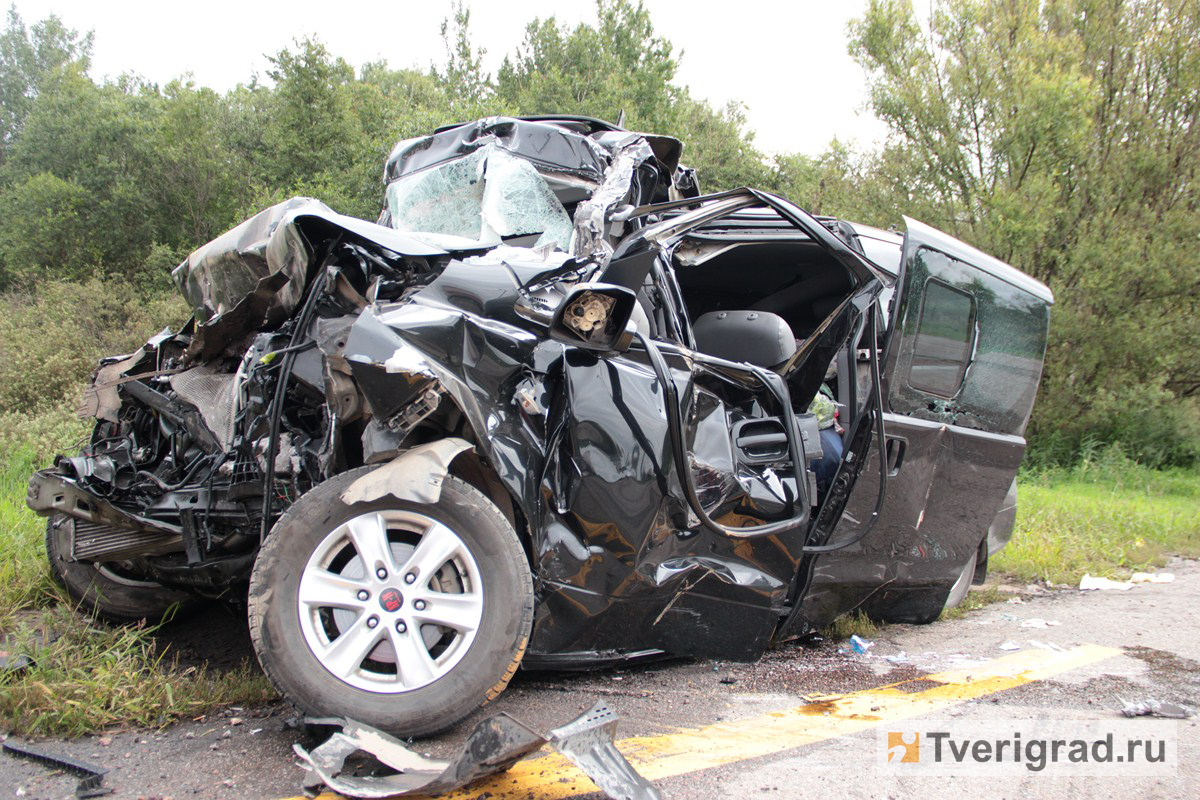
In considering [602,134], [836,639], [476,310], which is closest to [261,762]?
[476,310]

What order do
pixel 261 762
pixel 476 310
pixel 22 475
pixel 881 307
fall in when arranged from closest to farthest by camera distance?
pixel 261 762
pixel 476 310
pixel 881 307
pixel 22 475

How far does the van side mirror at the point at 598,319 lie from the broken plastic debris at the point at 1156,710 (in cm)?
226

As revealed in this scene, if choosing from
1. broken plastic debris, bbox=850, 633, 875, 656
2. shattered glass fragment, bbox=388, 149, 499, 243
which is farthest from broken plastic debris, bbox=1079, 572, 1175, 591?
shattered glass fragment, bbox=388, 149, 499, 243

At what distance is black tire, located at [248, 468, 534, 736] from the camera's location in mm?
2439

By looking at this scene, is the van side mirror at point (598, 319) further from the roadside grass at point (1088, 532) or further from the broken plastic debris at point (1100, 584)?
the broken plastic debris at point (1100, 584)

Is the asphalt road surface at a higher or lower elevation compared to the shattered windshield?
lower

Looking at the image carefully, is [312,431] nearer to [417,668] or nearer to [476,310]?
[476,310]

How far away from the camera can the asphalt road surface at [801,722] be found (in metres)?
2.31

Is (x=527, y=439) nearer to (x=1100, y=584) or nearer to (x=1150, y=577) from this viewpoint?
(x=1100, y=584)

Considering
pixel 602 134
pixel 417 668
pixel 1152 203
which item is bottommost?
pixel 417 668

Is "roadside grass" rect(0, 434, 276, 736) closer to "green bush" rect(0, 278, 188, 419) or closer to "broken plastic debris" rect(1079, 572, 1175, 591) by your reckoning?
"broken plastic debris" rect(1079, 572, 1175, 591)

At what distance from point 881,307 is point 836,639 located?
5.31 ft

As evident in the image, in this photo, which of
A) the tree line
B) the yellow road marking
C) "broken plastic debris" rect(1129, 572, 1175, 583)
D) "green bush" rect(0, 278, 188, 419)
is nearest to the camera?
the yellow road marking

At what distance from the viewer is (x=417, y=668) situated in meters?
2.48
